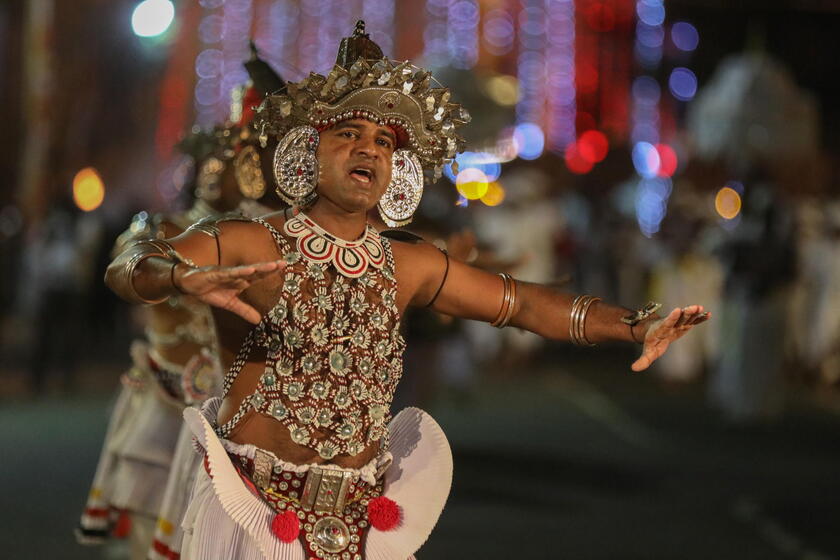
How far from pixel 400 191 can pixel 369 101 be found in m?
0.34

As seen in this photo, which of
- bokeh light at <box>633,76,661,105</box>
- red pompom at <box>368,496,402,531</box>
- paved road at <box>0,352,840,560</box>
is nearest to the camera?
red pompom at <box>368,496,402,531</box>

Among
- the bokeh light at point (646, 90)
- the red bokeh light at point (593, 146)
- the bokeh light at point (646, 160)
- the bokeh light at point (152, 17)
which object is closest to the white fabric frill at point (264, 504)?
the bokeh light at point (152, 17)

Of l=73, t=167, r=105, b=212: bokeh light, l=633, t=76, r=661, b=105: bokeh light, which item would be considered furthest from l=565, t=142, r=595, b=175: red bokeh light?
l=73, t=167, r=105, b=212: bokeh light

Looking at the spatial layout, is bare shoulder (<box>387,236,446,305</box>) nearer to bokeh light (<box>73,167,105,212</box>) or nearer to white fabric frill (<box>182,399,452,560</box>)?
white fabric frill (<box>182,399,452,560</box>)

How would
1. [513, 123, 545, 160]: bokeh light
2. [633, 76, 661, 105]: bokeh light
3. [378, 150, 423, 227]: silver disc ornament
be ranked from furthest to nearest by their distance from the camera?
[513, 123, 545, 160]: bokeh light
[633, 76, 661, 105]: bokeh light
[378, 150, 423, 227]: silver disc ornament

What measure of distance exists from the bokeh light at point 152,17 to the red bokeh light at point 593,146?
24909mm

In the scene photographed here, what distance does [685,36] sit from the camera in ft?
99.0

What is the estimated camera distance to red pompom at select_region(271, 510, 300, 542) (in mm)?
3959

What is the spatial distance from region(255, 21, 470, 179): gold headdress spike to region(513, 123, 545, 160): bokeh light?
3039 cm

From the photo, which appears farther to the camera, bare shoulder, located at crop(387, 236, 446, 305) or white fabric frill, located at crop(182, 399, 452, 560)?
bare shoulder, located at crop(387, 236, 446, 305)

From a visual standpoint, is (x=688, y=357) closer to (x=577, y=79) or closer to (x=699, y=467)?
(x=699, y=467)

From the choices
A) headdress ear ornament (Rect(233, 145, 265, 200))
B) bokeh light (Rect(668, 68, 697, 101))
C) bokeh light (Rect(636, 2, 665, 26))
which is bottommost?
headdress ear ornament (Rect(233, 145, 265, 200))

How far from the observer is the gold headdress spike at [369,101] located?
407 centimetres

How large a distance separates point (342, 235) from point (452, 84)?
31.8ft
